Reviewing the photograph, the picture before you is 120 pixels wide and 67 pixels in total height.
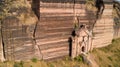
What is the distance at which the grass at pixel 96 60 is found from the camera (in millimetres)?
11734

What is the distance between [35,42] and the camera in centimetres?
1212

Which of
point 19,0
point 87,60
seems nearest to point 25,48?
point 19,0

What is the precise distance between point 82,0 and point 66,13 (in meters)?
1.70

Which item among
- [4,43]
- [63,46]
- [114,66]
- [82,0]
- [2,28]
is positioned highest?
[82,0]

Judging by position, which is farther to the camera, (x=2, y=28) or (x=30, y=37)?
(x=30, y=37)

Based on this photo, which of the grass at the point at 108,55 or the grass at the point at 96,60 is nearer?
the grass at the point at 96,60

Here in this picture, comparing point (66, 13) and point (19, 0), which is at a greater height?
point (19, 0)

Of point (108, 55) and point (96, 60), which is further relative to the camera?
point (108, 55)

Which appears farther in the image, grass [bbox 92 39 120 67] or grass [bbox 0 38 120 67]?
grass [bbox 92 39 120 67]

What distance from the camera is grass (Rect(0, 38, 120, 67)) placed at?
11734 millimetres

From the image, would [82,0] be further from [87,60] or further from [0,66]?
[0,66]

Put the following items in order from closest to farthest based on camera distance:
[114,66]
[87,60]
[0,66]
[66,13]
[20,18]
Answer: [0,66] < [20,18] < [66,13] < [87,60] < [114,66]

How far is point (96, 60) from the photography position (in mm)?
15695

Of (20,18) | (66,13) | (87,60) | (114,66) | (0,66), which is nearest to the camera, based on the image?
(0,66)
